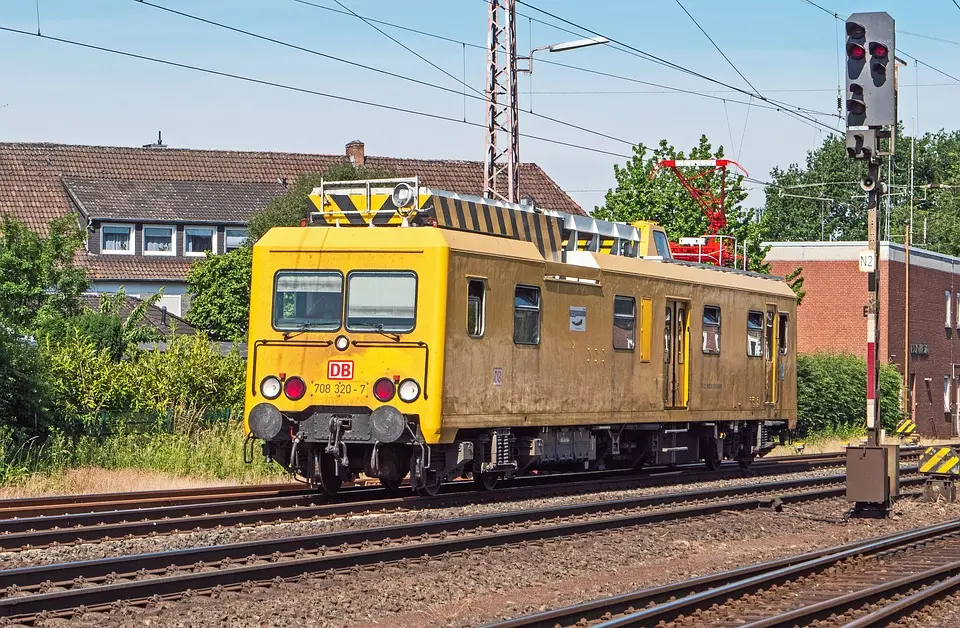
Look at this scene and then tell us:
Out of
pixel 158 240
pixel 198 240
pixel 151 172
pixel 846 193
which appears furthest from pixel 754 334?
pixel 846 193

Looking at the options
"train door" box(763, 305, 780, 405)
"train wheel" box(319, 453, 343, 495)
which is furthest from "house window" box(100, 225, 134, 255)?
"train wheel" box(319, 453, 343, 495)

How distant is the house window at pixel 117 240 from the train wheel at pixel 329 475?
41730 millimetres

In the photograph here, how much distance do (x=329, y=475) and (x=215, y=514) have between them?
2.31m

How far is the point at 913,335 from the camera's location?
49.1 m

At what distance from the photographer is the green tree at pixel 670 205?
41.2 metres

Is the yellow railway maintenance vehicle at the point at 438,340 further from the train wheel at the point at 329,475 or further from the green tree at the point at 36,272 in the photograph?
the green tree at the point at 36,272

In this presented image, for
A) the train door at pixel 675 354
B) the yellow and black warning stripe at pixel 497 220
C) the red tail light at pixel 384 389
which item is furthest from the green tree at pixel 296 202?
the red tail light at pixel 384 389

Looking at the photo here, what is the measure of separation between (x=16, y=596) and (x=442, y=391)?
22.3ft

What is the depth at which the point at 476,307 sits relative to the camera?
1645 cm

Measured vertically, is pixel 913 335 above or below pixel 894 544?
above

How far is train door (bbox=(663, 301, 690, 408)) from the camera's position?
2066 cm

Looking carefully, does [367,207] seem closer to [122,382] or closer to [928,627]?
[122,382]

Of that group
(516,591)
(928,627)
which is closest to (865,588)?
(928,627)

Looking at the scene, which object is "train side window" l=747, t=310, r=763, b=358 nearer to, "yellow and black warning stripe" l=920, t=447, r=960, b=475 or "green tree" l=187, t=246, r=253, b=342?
"yellow and black warning stripe" l=920, t=447, r=960, b=475
